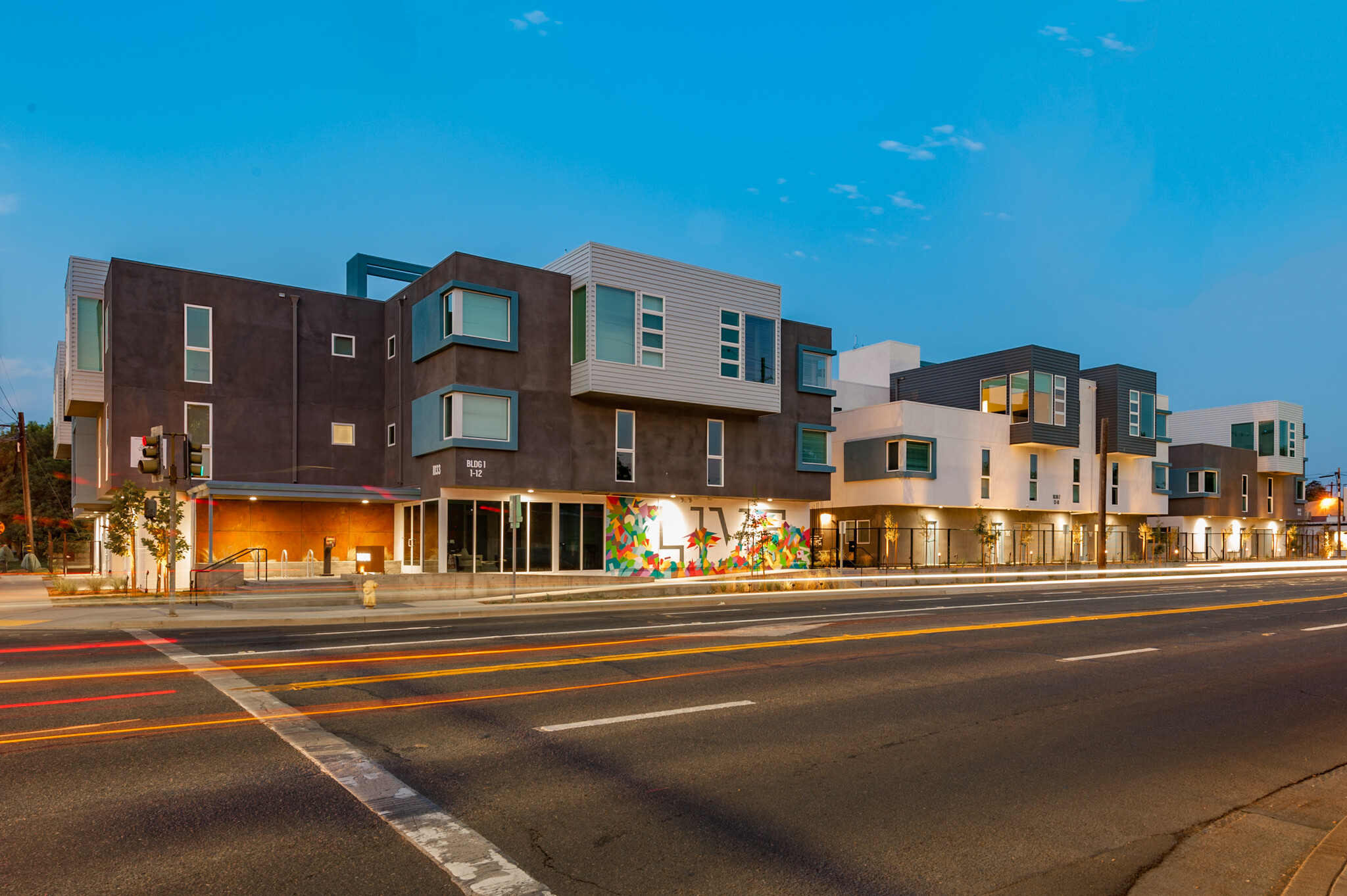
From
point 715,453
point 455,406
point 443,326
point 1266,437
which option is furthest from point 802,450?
point 1266,437

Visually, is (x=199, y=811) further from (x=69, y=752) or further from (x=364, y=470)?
(x=364, y=470)

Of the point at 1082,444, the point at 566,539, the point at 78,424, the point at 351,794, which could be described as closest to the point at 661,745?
the point at 351,794

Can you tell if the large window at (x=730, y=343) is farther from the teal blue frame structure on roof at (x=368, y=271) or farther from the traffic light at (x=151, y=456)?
the traffic light at (x=151, y=456)

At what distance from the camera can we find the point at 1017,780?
7.13 m

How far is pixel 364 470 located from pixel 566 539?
9071 mm

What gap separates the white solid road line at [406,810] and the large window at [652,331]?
23839 millimetres

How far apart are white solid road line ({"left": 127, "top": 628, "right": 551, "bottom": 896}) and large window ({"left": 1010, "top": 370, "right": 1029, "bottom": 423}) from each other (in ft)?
159

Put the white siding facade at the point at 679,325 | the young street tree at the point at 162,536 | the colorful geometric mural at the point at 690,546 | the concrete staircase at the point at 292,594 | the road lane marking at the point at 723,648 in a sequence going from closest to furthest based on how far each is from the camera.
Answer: the road lane marking at the point at 723,648 < the concrete staircase at the point at 292,594 < the young street tree at the point at 162,536 < the white siding facade at the point at 679,325 < the colorful geometric mural at the point at 690,546

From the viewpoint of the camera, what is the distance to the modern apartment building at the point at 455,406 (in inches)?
1168

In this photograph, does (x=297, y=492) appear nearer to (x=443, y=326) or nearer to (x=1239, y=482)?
(x=443, y=326)

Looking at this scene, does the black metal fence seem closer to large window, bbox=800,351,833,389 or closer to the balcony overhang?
large window, bbox=800,351,833,389

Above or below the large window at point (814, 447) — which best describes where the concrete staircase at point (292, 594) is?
below

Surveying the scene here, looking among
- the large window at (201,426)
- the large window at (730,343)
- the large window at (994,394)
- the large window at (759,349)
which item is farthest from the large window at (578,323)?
the large window at (994,394)

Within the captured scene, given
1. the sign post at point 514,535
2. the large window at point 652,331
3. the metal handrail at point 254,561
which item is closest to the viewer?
the sign post at point 514,535
